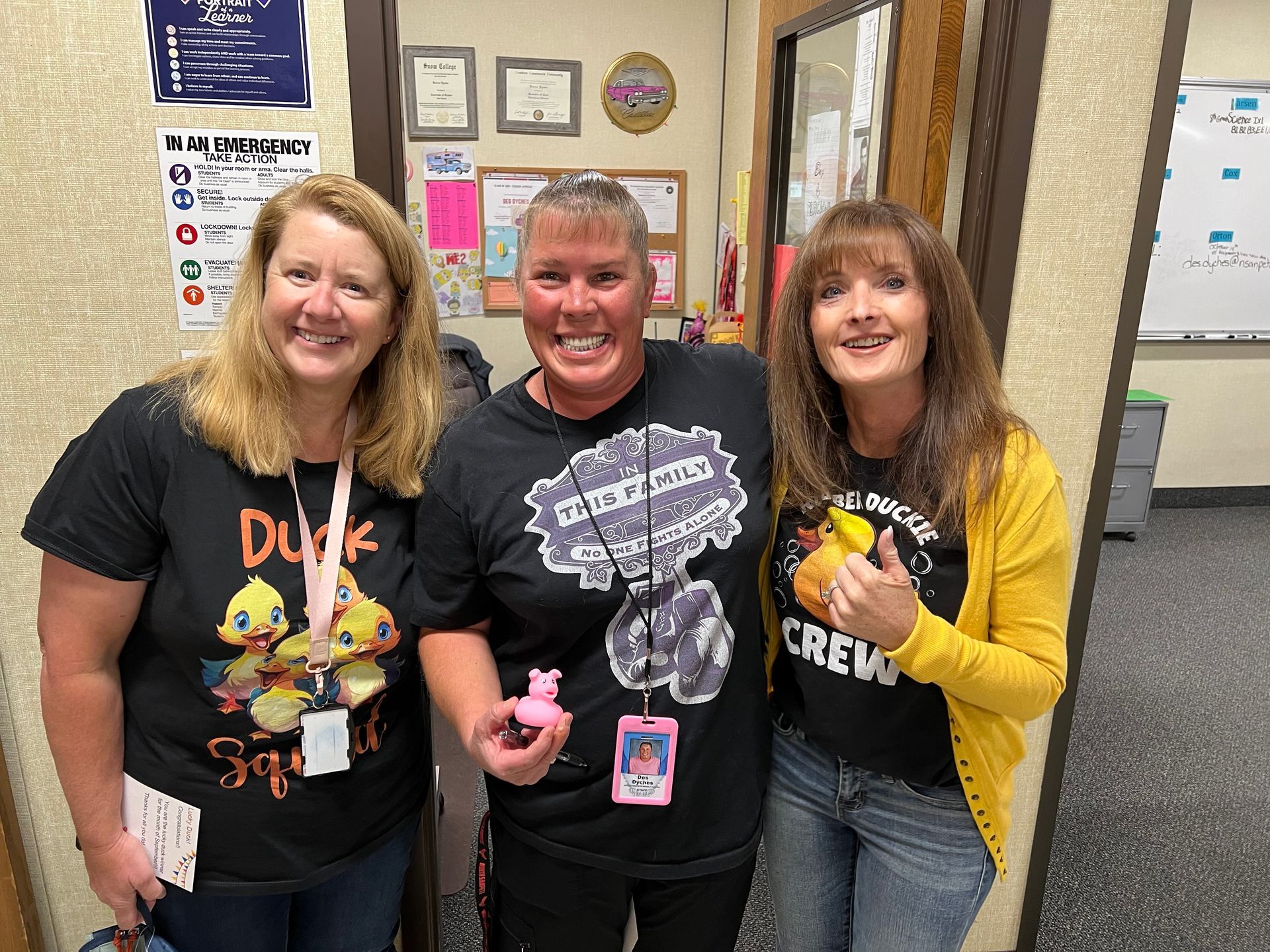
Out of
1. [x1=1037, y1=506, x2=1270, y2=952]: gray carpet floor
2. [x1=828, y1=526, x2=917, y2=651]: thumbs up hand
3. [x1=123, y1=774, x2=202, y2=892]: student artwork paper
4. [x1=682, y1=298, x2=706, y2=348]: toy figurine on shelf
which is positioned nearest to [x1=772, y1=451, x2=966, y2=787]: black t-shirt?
[x1=828, y1=526, x2=917, y2=651]: thumbs up hand

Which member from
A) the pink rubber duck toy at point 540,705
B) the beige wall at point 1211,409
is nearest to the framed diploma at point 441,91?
the pink rubber duck toy at point 540,705

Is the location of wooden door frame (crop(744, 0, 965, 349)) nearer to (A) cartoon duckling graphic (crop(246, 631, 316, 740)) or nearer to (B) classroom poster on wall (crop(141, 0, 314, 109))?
(B) classroom poster on wall (crop(141, 0, 314, 109))

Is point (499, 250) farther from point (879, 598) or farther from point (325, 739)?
point (879, 598)

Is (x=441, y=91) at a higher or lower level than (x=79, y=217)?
higher

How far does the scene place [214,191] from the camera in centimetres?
145

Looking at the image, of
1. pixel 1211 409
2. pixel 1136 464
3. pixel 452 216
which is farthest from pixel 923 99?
pixel 1211 409

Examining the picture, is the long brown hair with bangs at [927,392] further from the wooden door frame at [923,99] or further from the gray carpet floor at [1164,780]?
the gray carpet floor at [1164,780]

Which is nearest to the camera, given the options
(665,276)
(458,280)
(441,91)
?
(441,91)

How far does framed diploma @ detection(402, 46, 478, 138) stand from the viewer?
3.73m

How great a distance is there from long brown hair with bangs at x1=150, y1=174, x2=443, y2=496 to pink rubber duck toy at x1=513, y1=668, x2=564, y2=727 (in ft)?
1.15

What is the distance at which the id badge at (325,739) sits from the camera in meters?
1.24

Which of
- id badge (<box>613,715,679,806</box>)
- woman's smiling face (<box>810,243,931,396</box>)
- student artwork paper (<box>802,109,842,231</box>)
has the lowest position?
id badge (<box>613,715,679,806</box>)

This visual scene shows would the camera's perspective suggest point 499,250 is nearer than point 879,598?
No

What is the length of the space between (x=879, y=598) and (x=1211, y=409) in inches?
208
